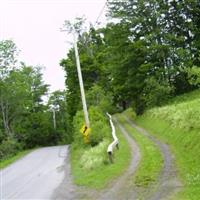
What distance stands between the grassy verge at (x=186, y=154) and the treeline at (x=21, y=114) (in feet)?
87.7

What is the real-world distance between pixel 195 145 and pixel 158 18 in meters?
24.1

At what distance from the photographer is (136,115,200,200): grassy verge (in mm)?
12188

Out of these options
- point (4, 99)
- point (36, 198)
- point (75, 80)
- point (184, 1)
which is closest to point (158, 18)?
point (184, 1)

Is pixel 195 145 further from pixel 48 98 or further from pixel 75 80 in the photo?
pixel 48 98

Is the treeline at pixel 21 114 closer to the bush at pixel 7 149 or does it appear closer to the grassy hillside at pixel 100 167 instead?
the bush at pixel 7 149

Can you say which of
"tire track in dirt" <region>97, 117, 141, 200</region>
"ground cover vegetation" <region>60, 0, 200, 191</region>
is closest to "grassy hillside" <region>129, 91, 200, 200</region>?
"tire track in dirt" <region>97, 117, 141, 200</region>

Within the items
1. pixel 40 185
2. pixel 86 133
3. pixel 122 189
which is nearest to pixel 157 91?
pixel 86 133

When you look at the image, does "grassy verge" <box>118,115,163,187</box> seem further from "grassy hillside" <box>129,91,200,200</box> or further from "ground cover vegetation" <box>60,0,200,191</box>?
"ground cover vegetation" <box>60,0,200,191</box>

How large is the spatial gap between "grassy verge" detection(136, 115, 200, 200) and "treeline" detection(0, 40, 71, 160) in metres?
26.7

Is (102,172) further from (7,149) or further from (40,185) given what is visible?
(7,149)

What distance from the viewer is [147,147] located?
71.3ft

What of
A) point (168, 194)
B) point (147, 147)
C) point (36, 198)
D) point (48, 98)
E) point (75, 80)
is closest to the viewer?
point (168, 194)

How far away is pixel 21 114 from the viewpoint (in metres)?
63.6

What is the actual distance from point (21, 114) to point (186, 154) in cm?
4835
